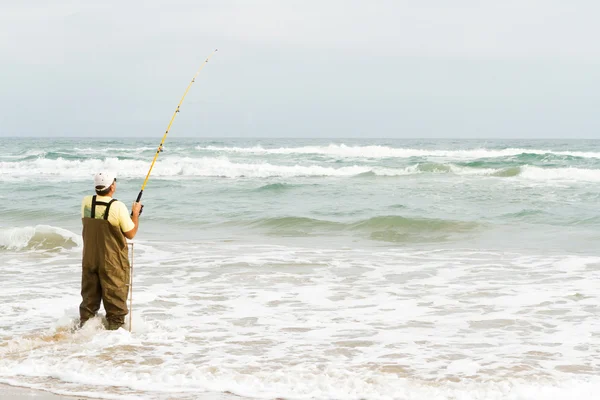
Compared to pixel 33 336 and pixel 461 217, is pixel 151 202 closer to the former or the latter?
pixel 461 217

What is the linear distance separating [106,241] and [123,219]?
0.21m

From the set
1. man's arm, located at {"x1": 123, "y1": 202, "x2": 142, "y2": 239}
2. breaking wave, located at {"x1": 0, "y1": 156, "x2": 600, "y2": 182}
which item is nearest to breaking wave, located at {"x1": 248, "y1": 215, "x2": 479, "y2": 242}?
man's arm, located at {"x1": 123, "y1": 202, "x2": 142, "y2": 239}

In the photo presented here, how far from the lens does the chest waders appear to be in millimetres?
5273

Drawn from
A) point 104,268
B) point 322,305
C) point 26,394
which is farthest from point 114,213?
point 322,305

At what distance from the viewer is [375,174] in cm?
2844

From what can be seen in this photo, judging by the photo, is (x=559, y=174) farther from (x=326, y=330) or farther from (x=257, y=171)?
(x=326, y=330)

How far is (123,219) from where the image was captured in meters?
5.26

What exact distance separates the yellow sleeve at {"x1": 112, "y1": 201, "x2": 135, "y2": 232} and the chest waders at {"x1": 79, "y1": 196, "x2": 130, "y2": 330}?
0.04 metres

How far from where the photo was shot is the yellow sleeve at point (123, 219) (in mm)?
5246

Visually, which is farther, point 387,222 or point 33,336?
point 387,222

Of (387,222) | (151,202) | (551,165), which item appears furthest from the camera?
(551,165)

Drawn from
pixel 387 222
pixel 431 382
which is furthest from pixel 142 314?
pixel 387 222

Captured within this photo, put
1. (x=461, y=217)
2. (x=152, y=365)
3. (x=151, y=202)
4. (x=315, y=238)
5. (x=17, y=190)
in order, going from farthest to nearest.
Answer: (x=17, y=190) < (x=151, y=202) < (x=461, y=217) < (x=315, y=238) < (x=152, y=365)

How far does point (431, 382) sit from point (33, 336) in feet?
10.3
